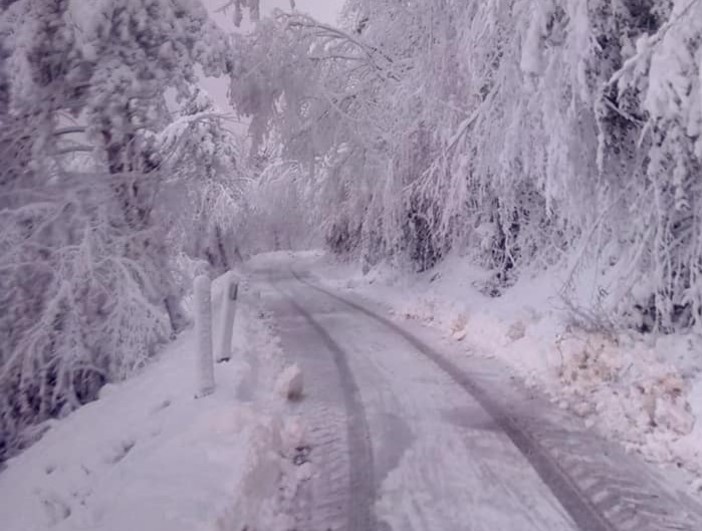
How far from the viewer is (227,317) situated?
290 inches

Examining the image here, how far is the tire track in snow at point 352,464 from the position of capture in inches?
159

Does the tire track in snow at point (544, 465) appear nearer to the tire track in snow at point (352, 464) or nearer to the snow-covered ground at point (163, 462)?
the tire track in snow at point (352, 464)

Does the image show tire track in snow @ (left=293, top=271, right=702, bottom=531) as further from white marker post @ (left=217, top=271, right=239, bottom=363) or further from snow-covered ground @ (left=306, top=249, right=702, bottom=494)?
white marker post @ (left=217, top=271, right=239, bottom=363)

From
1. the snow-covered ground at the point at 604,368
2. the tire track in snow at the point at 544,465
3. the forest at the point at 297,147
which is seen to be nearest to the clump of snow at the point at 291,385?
the tire track in snow at the point at 544,465

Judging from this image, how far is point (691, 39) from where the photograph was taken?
5.56m

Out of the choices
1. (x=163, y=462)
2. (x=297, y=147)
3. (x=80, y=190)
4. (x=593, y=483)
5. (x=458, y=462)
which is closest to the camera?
(x=593, y=483)

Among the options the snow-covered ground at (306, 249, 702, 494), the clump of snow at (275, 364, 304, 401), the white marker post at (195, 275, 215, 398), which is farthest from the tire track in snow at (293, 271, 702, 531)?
the white marker post at (195, 275, 215, 398)

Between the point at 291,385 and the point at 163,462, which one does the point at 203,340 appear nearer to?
the point at 291,385

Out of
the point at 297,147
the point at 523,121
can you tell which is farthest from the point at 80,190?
the point at 523,121

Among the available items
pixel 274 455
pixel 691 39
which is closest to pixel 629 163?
pixel 691 39

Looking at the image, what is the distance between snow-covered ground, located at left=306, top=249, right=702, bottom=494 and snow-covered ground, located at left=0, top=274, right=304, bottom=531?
3.08 m

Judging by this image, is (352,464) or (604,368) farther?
(604,368)

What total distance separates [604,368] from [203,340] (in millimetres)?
4352

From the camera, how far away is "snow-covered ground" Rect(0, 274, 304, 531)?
12.8 feet
